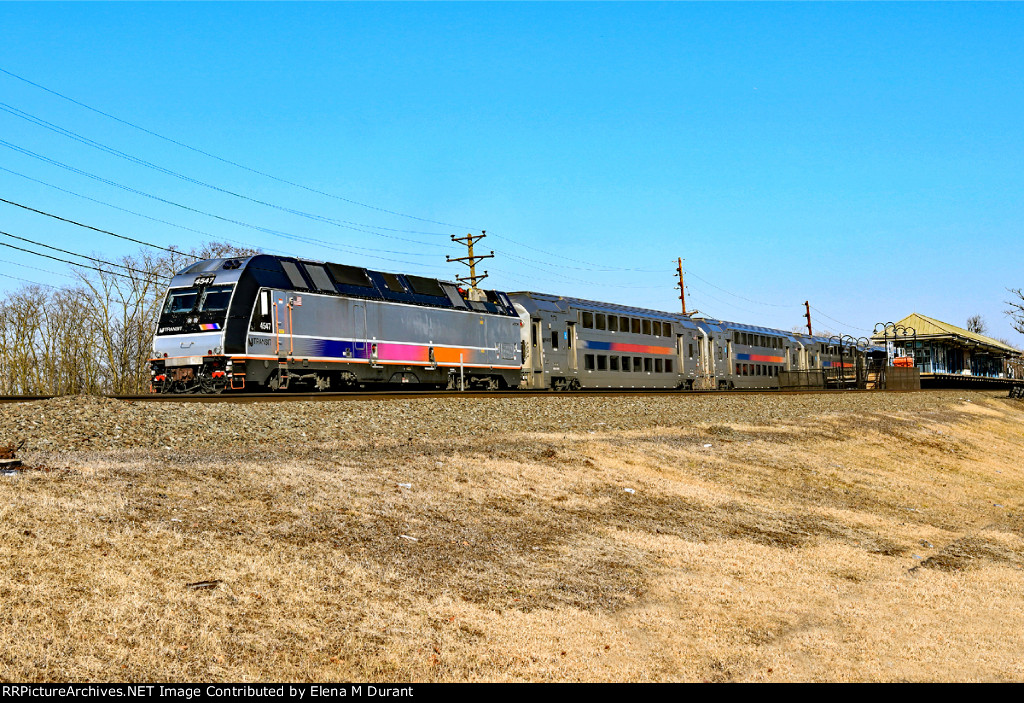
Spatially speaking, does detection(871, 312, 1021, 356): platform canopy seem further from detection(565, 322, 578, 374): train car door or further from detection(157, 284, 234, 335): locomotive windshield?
detection(157, 284, 234, 335): locomotive windshield

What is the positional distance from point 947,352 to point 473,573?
235 ft

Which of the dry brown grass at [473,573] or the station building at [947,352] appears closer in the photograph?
the dry brown grass at [473,573]

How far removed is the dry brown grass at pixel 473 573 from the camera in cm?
543

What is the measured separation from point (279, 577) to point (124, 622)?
1270 mm

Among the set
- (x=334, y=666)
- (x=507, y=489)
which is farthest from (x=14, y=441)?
(x=334, y=666)

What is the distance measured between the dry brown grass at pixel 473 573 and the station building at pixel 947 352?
49.7 metres

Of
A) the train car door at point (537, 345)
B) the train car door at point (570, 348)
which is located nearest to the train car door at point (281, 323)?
the train car door at point (537, 345)

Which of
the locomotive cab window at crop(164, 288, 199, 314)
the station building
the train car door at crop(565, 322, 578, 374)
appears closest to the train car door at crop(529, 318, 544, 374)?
the train car door at crop(565, 322, 578, 374)

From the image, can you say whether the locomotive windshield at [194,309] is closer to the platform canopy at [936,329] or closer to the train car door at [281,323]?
the train car door at [281,323]

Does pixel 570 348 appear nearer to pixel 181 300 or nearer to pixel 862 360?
pixel 181 300

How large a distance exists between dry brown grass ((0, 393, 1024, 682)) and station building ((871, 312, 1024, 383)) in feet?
163

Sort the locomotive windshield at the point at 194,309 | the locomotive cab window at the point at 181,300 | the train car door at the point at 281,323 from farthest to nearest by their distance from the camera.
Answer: the locomotive cab window at the point at 181,300 → the train car door at the point at 281,323 → the locomotive windshield at the point at 194,309

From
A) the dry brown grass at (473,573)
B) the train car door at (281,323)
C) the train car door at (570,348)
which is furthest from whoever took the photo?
the train car door at (570,348)

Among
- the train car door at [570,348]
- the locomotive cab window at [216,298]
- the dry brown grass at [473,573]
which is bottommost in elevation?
the dry brown grass at [473,573]
